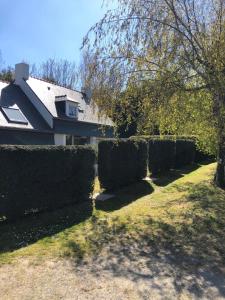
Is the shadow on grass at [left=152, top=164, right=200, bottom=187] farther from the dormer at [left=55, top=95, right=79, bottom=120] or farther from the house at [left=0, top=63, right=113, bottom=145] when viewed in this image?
the dormer at [left=55, top=95, right=79, bottom=120]


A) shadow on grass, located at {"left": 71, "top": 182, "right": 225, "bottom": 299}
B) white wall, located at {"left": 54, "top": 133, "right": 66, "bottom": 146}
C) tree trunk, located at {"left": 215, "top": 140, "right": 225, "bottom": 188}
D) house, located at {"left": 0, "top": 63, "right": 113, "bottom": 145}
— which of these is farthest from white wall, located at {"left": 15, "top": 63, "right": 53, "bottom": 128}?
shadow on grass, located at {"left": 71, "top": 182, "right": 225, "bottom": 299}

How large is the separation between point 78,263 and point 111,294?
1.24 m

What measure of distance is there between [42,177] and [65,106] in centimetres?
1827

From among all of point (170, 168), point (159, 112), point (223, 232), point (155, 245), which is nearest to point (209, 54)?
point (159, 112)

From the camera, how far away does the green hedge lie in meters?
7.82

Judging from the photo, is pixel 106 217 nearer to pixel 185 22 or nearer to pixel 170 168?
pixel 185 22

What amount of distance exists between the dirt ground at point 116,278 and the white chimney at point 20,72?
22.2 meters

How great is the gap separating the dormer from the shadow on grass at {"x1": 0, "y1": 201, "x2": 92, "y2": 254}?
682 inches

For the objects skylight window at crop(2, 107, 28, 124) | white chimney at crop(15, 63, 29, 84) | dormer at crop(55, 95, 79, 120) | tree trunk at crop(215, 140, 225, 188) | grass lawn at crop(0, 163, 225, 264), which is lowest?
grass lawn at crop(0, 163, 225, 264)

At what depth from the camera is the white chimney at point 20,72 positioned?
26.4 m

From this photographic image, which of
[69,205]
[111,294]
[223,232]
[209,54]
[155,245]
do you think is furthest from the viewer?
[69,205]

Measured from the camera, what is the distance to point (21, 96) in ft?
83.7

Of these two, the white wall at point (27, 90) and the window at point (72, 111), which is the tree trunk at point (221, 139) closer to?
the white wall at point (27, 90)

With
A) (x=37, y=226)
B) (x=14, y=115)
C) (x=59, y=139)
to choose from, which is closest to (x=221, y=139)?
(x=37, y=226)
